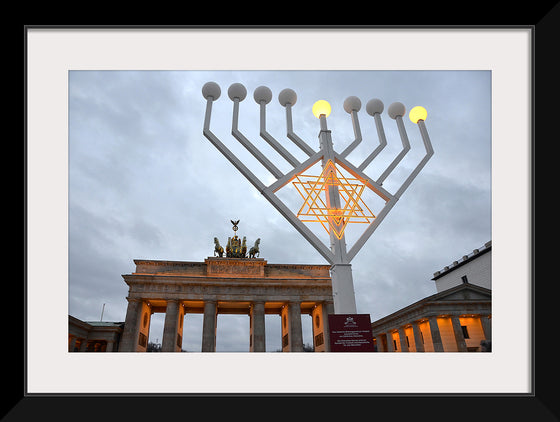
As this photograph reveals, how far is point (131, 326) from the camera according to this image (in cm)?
2433

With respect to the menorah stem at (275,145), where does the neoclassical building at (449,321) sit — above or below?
below

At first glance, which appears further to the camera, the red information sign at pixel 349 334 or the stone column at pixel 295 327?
the stone column at pixel 295 327

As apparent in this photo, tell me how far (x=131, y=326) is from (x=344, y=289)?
21680 millimetres

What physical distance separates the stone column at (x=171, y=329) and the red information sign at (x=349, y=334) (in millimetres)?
20987

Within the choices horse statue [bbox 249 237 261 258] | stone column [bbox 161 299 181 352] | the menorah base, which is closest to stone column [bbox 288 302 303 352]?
horse statue [bbox 249 237 261 258]

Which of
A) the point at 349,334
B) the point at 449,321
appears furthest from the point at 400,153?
the point at 449,321

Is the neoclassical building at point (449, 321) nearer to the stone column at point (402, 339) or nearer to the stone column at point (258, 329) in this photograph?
the stone column at point (402, 339)

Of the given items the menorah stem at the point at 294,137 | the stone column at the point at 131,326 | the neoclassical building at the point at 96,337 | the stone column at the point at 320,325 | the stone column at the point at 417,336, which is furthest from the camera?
the stone column at the point at 320,325

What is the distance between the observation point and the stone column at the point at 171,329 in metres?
24.2

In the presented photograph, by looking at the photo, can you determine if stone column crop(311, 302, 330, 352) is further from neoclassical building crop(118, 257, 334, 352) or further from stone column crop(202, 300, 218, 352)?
stone column crop(202, 300, 218, 352)

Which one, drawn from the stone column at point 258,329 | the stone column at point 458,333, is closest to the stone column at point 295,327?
the stone column at point 258,329

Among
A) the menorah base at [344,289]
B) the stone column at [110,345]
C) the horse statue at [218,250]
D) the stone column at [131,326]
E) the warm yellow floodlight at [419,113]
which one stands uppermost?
the horse statue at [218,250]
